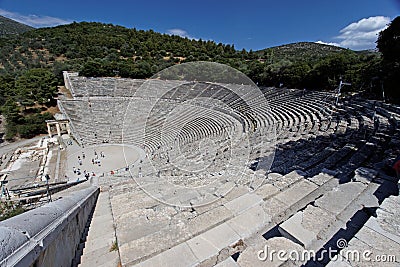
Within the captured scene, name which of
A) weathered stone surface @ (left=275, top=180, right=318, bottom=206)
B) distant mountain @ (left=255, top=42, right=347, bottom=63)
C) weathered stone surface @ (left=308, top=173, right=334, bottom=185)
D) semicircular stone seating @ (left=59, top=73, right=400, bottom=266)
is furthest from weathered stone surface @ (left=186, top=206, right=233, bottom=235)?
distant mountain @ (left=255, top=42, right=347, bottom=63)

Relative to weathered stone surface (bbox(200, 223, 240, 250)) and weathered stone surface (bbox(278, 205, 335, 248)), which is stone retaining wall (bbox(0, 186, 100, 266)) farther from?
weathered stone surface (bbox(278, 205, 335, 248))

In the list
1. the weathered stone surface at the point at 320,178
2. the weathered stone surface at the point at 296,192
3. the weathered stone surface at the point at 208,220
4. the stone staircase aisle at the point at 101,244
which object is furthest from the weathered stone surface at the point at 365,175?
the stone staircase aisle at the point at 101,244

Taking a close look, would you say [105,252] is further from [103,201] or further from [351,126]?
[351,126]

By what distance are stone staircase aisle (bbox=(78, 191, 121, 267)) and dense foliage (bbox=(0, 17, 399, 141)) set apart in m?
8.17

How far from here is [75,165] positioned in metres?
16.6

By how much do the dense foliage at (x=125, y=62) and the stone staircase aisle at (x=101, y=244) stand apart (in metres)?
8.17

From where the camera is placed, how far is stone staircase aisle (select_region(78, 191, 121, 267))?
2242 mm

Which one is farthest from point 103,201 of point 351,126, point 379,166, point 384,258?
point 351,126

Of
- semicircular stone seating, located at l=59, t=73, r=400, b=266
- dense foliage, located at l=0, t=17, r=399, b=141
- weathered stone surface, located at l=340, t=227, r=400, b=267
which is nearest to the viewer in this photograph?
weathered stone surface, located at l=340, t=227, r=400, b=267

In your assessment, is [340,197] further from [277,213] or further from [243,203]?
[243,203]

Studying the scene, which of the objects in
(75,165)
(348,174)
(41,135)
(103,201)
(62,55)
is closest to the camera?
(348,174)

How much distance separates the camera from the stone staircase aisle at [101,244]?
224cm

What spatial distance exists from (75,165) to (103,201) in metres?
14.9

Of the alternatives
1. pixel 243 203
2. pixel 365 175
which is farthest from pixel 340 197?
pixel 243 203
